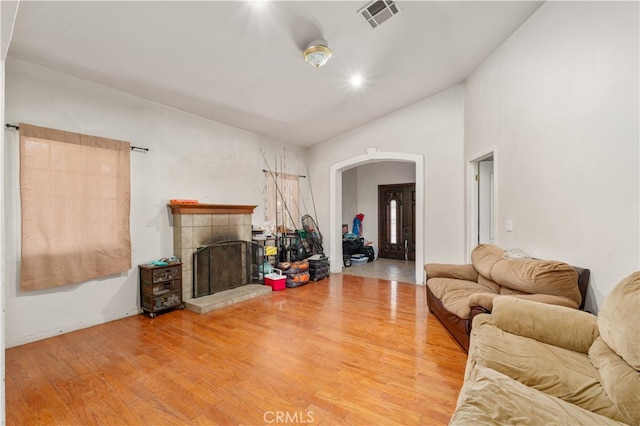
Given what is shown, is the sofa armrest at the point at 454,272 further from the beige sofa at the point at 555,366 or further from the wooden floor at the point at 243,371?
the beige sofa at the point at 555,366

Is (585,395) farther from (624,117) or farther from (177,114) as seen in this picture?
(177,114)

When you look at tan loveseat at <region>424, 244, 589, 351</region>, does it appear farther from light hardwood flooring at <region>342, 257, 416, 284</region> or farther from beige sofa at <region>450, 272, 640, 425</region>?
light hardwood flooring at <region>342, 257, 416, 284</region>

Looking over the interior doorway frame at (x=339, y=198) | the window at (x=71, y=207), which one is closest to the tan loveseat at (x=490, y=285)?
the interior doorway frame at (x=339, y=198)

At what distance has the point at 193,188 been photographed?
415cm

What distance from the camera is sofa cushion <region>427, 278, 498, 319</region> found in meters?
2.49

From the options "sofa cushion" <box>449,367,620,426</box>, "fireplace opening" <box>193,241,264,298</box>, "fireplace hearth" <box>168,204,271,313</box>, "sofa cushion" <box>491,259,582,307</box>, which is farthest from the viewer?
"fireplace opening" <box>193,241,264,298</box>

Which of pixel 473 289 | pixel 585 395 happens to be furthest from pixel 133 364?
pixel 473 289

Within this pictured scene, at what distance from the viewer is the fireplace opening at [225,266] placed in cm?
397

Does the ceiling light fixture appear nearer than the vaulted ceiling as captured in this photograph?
No

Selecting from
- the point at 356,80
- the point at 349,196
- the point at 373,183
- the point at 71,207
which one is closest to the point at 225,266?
the point at 71,207

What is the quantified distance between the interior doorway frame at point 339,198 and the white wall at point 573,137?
59.9 inches

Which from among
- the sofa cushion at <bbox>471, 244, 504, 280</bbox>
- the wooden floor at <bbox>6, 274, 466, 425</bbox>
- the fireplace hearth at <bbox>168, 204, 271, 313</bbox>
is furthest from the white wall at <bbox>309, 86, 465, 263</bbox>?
the fireplace hearth at <bbox>168, 204, 271, 313</bbox>

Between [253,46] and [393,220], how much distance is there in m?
5.76

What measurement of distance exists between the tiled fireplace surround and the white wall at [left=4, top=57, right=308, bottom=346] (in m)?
0.18
